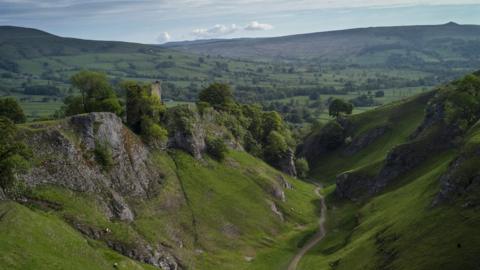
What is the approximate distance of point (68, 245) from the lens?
6162cm

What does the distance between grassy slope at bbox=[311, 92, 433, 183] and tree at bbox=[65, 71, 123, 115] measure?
9268cm

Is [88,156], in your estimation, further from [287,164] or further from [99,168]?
[287,164]

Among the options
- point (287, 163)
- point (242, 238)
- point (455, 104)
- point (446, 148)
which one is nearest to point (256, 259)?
point (242, 238)

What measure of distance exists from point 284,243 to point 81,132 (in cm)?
4775

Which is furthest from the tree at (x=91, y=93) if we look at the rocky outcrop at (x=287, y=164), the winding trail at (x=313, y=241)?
the rocky outcrop at (x=287, y=164)

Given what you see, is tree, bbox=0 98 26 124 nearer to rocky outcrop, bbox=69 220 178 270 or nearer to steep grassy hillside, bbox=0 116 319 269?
steep grassy hillside, bbox=0 116 319 269

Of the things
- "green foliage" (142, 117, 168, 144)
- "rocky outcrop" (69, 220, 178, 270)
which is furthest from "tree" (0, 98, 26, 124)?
"rocky outcrop" (69, 220, 178, 270)

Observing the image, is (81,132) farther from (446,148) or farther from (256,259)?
(446,148)

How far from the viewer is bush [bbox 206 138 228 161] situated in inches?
4774

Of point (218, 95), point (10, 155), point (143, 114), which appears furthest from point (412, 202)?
point (218, 95)

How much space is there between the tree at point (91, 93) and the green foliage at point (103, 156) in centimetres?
1951

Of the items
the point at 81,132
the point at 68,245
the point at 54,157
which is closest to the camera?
the point at 68,245

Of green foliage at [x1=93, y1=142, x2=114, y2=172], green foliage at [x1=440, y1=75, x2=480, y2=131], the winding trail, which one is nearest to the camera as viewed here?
green foliage at [x1=93, y1=142, x2=114, y2=172]

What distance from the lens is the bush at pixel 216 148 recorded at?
121 metres
